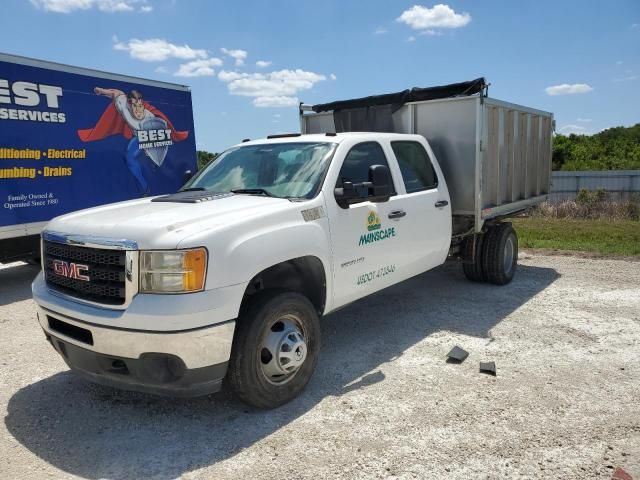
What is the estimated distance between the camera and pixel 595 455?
318cm

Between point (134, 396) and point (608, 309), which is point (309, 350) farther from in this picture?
point (608, 309)

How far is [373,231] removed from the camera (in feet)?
15.5

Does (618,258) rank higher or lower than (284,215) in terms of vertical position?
lower

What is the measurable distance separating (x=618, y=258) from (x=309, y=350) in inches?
297

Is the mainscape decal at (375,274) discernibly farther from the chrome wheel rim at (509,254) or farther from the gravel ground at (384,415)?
→ the chrome wheel rim at (509,254)

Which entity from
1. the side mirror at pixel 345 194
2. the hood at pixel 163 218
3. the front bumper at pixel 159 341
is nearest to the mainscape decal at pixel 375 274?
the side mirror at pixel 345 194

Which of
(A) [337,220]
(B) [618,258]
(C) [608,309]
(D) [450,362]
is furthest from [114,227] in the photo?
(B) [618,258]

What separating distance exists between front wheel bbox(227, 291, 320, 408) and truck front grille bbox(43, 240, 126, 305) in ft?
2.78

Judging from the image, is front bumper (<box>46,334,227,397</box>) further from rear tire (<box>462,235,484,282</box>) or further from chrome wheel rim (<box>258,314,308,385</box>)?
rear tire (<box>462,235,484,282</box>)

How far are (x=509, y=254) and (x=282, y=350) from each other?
502cm

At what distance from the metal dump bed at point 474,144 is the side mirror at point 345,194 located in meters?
2.53

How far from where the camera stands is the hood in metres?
3.29

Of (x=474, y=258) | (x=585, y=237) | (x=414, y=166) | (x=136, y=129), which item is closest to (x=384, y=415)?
(x=414, y=166)

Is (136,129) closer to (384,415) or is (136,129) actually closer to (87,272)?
(87,272)
